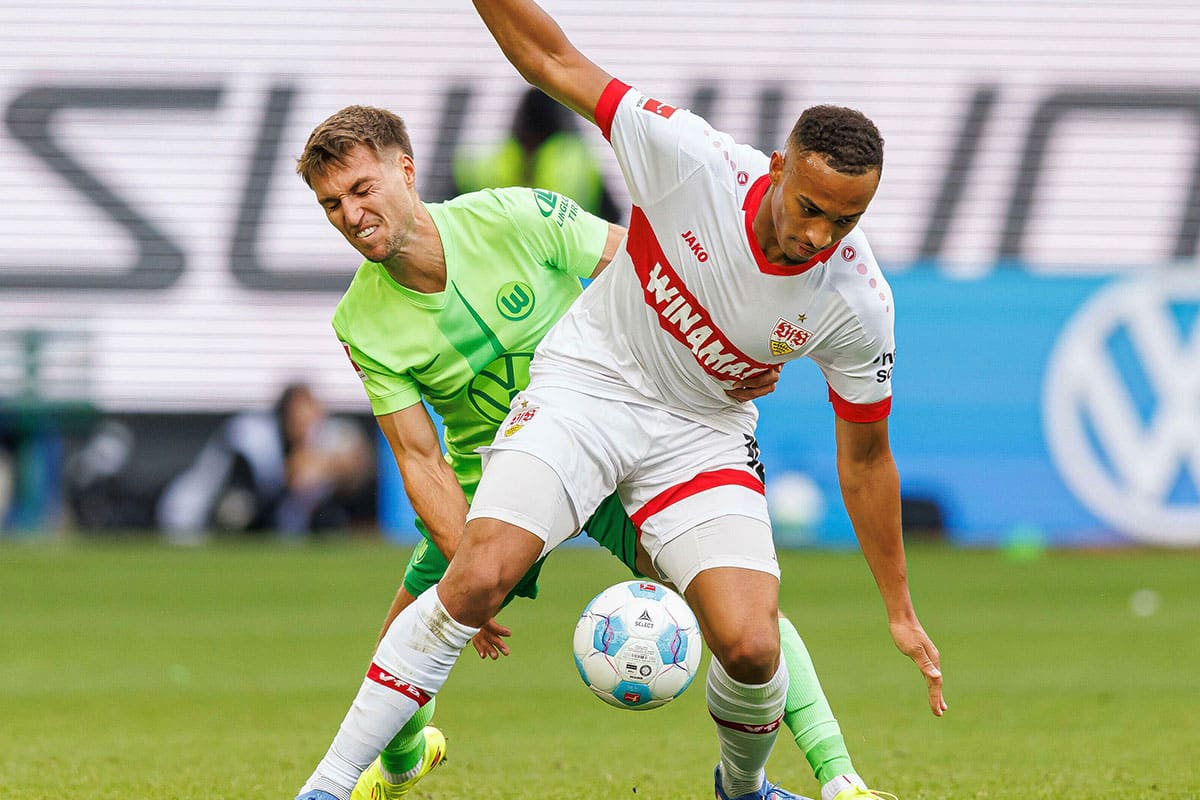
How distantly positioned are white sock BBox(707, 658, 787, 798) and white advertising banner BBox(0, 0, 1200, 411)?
12.5m

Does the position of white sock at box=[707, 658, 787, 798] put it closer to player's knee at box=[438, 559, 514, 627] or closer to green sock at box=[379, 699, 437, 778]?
player's knee at box=[438, 559, 514, 627]

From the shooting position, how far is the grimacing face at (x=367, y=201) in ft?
17.0

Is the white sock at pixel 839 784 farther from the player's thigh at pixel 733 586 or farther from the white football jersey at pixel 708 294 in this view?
the white football jersey at pixel 708 294

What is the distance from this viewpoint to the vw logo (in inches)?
627

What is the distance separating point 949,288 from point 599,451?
11925 mm

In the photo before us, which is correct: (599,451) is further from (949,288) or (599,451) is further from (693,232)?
(949,288)

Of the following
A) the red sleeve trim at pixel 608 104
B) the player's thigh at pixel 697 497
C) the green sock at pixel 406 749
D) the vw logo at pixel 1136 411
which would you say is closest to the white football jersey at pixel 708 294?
the red sleeve trim at pixel 608 104

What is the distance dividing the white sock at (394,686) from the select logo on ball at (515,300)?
46.3 inches

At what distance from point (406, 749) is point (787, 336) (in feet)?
6.63

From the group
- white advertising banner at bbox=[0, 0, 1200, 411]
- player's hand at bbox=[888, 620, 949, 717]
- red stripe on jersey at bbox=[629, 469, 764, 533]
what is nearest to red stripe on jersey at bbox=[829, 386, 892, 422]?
red stripe on jersey at bbox=[629, 469, 764, 533]

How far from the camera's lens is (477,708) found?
831 centimetres

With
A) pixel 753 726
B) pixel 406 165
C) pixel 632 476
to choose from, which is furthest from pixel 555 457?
pixel 406 165

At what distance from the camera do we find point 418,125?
18.2 m

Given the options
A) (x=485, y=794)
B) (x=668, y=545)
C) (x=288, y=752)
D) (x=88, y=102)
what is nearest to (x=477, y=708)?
(x=288, y=752)
